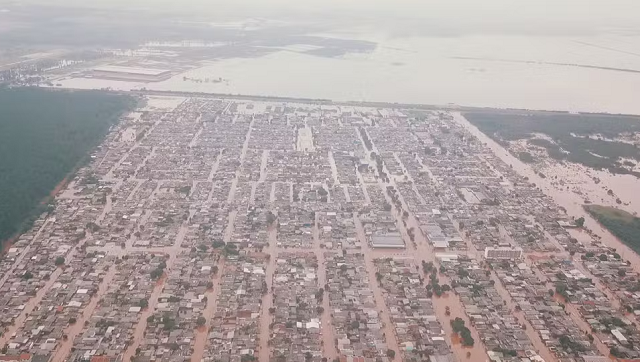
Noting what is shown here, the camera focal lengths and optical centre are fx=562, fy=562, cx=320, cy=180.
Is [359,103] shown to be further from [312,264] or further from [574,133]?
[312,264]

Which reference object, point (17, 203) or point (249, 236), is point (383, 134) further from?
point (17, 203)

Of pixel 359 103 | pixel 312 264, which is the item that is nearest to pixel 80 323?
pixel 312 264

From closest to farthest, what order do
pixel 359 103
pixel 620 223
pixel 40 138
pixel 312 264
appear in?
pixel 312 264
pixel 620 223
pixel 40 138
pixel 359 103

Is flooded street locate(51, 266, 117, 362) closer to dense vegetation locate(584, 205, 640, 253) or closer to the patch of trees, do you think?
the patch of trees

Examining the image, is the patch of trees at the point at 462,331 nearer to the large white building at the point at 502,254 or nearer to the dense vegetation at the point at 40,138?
the large white building at the point at 502,254

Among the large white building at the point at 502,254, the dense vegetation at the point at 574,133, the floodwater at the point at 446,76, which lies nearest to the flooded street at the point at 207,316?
the large white building at the point at 502,254

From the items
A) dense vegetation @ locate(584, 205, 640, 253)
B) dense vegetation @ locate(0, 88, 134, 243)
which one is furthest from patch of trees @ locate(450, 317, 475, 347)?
dense vegetation @ locate(0, 88, 134, 243)
